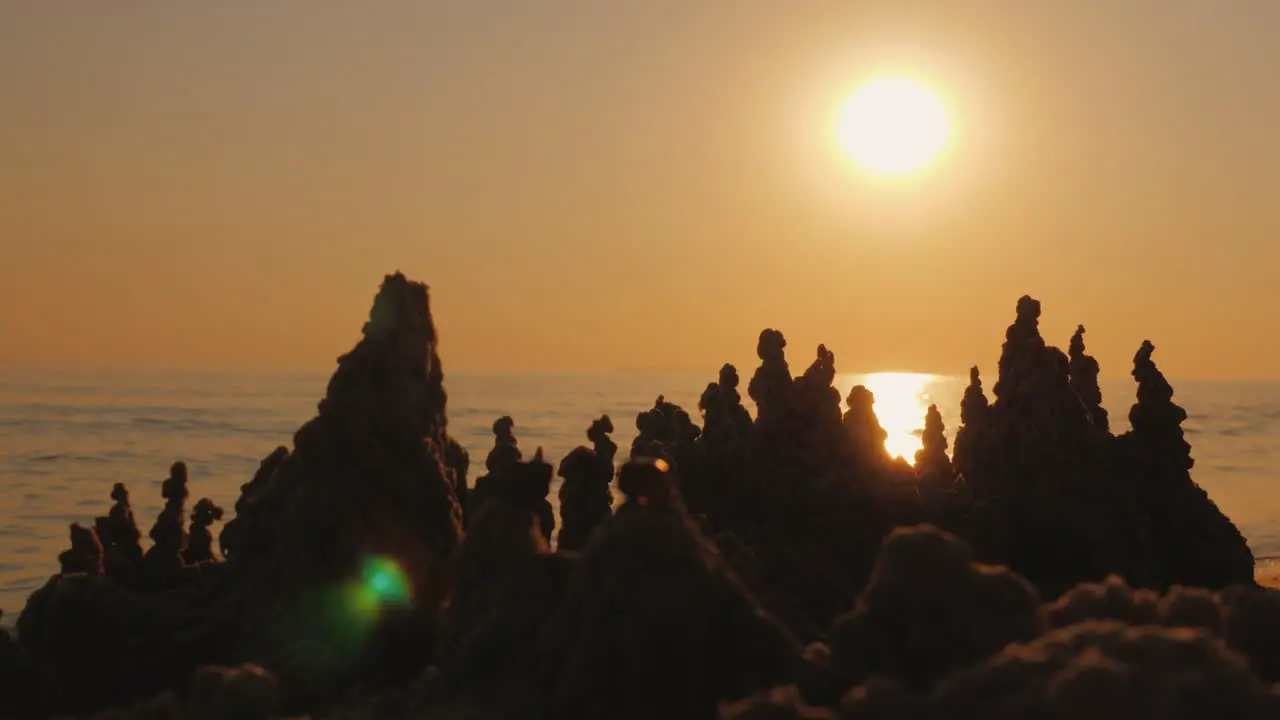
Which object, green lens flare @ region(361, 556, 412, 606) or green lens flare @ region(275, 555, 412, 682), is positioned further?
green lens flare @ region(361, 556, 412, 606)

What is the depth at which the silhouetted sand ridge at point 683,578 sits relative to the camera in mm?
17016

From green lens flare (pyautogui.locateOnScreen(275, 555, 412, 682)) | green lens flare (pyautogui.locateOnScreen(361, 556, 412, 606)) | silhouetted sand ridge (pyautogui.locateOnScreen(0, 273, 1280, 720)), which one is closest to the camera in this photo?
silhouetted sand ridge (pyautogui.locateOnScreen(0, 273, 1280, 720))

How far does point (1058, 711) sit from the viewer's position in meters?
12.1

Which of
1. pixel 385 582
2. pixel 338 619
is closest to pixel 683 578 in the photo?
pixel 385 582

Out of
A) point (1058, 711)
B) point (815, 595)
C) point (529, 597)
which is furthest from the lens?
point (815, 595)

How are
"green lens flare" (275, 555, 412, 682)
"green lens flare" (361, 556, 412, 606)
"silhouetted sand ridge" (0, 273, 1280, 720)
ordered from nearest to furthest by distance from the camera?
"silhouetted sand ridge" (0, 273, 1280, 720) → "green lens flare" (275, 555, 412, 682) → "green lens flare" (361, 556, 412, 606)

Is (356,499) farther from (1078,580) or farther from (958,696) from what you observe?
(1078,580)

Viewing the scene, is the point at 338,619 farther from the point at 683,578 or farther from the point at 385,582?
the point at 683,578

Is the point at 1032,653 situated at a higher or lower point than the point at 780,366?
lower

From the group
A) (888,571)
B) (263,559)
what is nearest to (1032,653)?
(888,571)

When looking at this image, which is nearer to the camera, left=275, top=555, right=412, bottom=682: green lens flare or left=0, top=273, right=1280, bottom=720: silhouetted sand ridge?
left=0, top=273, right=1280, bottom=720: silhouetted sand ridge

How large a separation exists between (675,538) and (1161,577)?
3204 centimetres

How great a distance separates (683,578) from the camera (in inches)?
711

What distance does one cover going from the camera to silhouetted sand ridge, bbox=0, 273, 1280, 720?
1702 centimetres
